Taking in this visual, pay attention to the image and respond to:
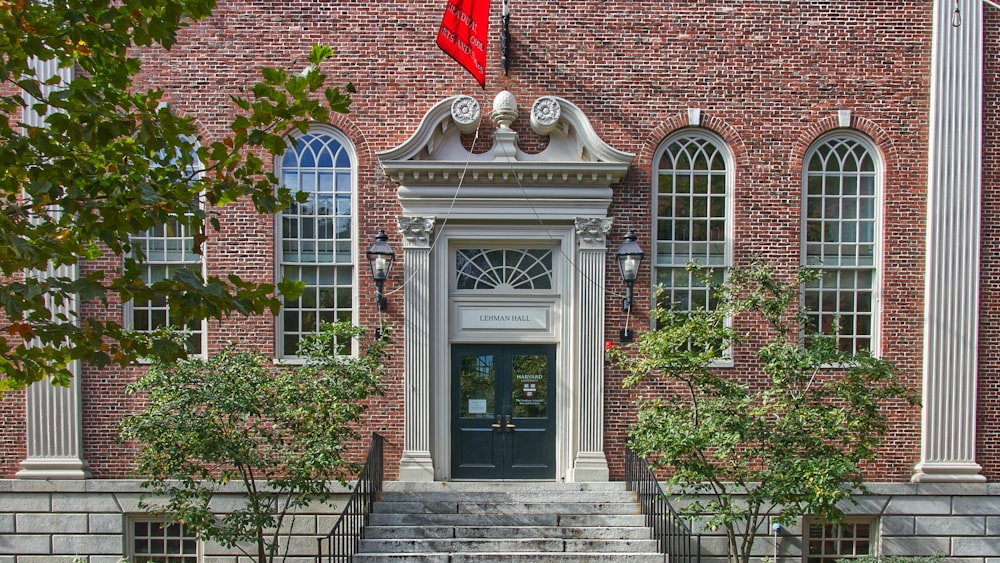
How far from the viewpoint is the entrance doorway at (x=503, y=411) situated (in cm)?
1140

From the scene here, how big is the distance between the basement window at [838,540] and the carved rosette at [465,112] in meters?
7.86

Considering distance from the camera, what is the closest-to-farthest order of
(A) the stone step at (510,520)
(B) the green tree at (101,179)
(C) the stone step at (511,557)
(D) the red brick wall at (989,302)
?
(B) the green tree at (101,179), (C) the stone step at (511,557), (A) the stone step at (510,520), (D) the red brick wall at (989,302)

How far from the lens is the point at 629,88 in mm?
11266

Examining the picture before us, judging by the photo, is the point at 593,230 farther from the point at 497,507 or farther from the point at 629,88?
the point at 497,507

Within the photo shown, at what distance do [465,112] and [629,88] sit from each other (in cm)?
254

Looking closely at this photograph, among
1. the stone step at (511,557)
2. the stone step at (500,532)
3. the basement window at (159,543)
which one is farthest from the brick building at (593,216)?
the stone step at (511,557)

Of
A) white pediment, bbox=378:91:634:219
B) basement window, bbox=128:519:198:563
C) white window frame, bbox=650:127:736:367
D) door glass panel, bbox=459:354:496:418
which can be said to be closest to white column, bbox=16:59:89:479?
basement window, bbox=128:519:198:563

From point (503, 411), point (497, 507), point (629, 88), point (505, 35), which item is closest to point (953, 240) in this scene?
point (629, 88)

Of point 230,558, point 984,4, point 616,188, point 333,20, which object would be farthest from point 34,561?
point 984,4

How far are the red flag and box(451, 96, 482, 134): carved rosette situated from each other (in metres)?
A: 0.44

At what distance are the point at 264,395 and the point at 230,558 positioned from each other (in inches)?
144

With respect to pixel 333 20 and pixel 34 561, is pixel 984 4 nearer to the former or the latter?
pixel 333 20

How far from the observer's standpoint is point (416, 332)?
1110 cm

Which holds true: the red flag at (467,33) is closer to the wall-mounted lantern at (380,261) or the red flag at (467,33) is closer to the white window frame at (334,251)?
the white window frame at (334,251)
